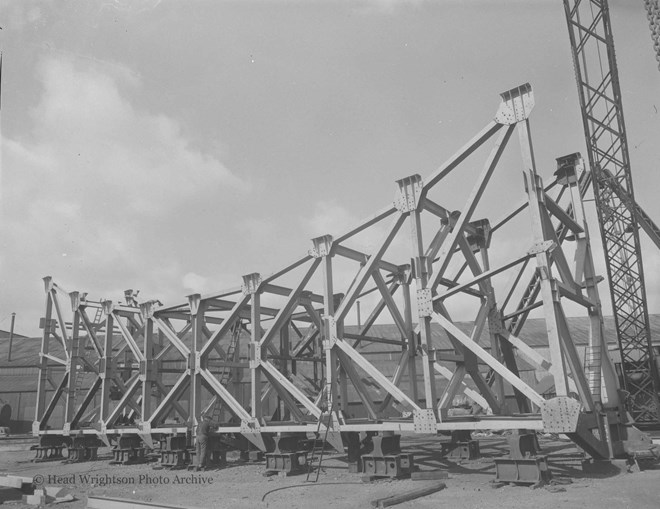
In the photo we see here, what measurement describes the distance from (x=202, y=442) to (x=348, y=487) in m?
6.03

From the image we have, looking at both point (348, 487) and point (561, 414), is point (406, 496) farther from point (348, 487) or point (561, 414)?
point (561, 414)

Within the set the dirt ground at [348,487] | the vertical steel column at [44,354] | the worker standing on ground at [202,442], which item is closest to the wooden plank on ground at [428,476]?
the dirt ground at [348,487]

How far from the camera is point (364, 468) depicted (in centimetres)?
1266

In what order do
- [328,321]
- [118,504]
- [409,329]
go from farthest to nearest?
1. [409,329]
2. [328,321]
3. [118,504]

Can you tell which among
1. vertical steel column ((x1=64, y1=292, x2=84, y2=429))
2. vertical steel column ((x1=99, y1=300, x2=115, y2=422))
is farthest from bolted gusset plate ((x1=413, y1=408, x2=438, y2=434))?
vertical steel column ((x1=64, y1=292, x2=84, y2=429))

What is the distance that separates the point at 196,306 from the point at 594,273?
463 inches

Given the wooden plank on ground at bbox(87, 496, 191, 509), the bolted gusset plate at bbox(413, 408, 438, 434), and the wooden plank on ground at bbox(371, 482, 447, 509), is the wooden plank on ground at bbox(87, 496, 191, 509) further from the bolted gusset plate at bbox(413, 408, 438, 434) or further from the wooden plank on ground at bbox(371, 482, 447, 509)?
the bolted gusset plate at bbox(413, 408, 438, 434)

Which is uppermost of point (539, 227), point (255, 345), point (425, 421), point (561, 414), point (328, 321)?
point (539, 227)

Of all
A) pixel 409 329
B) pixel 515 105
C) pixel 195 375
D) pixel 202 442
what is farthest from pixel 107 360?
pixel 515 105

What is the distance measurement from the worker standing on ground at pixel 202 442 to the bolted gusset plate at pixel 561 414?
981 cm

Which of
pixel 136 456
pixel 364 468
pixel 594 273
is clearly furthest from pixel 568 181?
pixel 136 456

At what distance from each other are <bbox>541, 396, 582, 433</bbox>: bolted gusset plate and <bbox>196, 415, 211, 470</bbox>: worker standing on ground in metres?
9.81

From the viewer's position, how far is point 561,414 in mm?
9945

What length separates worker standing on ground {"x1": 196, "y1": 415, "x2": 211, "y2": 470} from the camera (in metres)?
15.9
